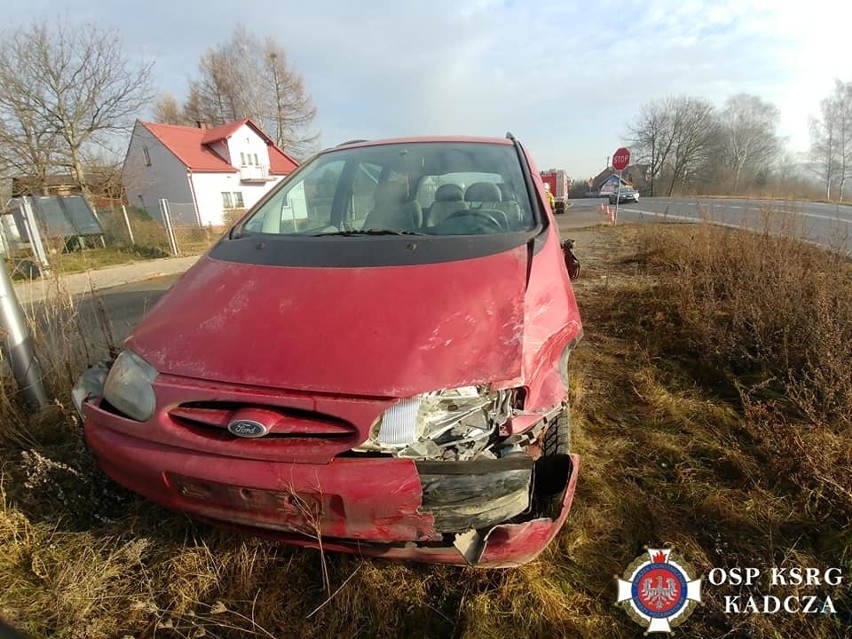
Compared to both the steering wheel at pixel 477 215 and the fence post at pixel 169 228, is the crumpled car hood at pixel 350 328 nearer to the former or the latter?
the steering wheel at pixel 477 215

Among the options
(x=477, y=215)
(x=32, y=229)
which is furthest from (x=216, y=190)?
(x=477, y=215)

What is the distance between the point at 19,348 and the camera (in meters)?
2.54

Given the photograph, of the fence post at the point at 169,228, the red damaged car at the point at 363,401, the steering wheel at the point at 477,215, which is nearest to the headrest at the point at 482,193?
the steering wheel at the point at 477,215

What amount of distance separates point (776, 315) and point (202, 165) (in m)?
34.8

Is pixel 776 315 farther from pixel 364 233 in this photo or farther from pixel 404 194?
pixel 364 233

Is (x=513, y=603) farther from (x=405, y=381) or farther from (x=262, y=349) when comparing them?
(x=262, y=349)

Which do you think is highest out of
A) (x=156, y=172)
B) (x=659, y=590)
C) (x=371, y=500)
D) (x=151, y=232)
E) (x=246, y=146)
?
(x=246, y=146)

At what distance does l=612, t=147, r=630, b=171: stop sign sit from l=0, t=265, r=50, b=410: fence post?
1868 cm

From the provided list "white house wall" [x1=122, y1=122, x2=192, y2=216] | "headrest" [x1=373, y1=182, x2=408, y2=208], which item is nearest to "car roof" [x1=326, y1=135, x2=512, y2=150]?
"headrest" [x1=373, y1=182, x2=408, y2=208]

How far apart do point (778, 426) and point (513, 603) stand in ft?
6.11

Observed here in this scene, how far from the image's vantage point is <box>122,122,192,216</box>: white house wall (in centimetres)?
2998

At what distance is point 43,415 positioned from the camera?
2.56m

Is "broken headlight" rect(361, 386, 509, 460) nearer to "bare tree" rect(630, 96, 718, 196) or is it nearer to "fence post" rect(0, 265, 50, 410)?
"fence post" rect(0, 265, 50, 410)

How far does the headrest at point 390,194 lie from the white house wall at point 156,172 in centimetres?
3289
